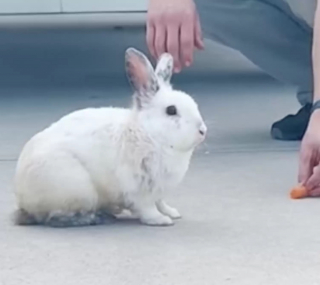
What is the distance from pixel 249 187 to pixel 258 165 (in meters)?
0.29

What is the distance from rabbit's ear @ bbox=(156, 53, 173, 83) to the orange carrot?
1.36ft

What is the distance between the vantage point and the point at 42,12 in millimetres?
3719

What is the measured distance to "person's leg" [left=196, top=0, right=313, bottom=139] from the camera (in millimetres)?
3023

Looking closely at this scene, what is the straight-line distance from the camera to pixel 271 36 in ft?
10.0

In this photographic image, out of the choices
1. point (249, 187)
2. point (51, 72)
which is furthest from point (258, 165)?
point (51, 72)

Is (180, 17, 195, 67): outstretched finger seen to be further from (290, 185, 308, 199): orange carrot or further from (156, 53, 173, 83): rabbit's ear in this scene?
(290, 185, 308, 199): orange carrot

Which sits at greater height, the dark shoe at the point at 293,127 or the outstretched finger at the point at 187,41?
the outstretched finger at the point at 187,41

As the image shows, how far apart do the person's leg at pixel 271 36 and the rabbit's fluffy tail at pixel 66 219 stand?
1122 mm

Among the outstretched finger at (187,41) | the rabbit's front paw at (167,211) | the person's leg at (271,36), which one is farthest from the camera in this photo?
the person's leg at (271,36)

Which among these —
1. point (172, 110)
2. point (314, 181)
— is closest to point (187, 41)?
point (172, 110)

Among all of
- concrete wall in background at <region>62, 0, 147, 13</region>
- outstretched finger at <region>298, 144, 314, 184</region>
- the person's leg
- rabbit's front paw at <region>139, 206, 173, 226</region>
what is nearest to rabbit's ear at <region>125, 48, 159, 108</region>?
rabbit's front paw at <region>139, 206, 173, 226</region>

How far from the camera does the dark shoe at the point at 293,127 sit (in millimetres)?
3074

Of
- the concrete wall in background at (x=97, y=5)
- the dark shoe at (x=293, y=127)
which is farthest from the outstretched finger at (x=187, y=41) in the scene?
the concrete wall in background at (x=97, y=5)

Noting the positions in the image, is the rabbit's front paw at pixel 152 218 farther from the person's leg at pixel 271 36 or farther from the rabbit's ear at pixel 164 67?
the person's leg at pixel 271 36
